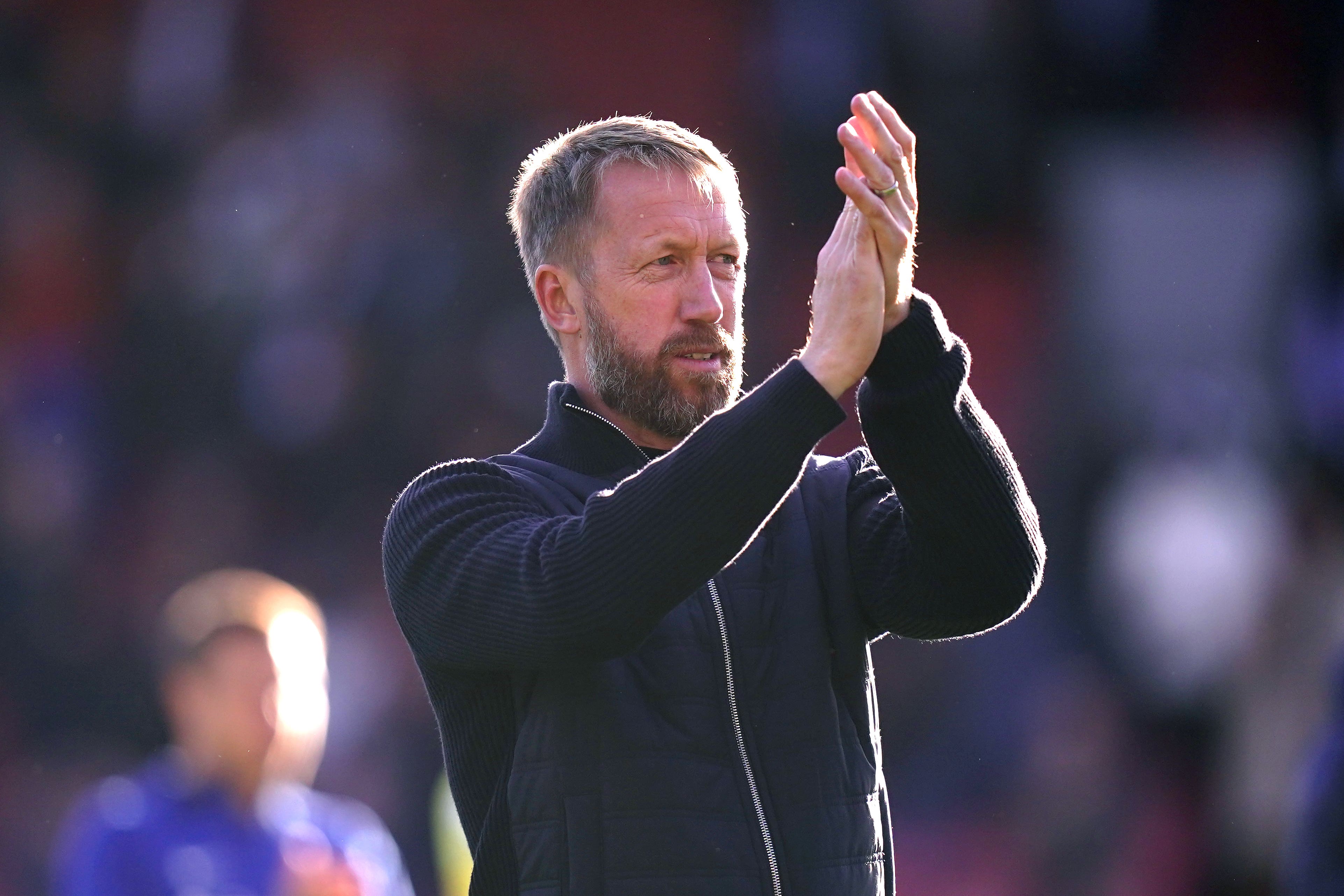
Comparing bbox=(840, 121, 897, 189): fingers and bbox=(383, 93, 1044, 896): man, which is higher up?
bbox=(840, 121, 897, 189): fingers

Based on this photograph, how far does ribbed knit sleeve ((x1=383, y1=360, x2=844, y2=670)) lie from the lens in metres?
1.78

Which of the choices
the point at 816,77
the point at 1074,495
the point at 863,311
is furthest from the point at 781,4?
the point at 863,311

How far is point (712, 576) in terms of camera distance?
1.84 meters

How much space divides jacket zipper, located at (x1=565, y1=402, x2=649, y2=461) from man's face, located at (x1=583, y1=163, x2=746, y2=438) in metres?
0.03

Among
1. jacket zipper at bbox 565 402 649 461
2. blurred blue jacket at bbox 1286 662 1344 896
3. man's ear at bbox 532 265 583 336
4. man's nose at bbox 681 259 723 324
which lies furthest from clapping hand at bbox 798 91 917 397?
blurred blue jacket at bbox 1286 662 1344 896

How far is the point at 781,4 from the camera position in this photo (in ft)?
30.0

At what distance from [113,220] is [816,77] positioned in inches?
146

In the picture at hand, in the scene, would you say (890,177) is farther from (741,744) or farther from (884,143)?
(741,744)

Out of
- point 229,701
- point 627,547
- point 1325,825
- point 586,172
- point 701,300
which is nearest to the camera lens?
point 627,547

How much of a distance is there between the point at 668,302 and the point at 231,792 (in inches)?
76.2

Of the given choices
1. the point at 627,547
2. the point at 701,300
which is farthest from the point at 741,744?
the point at 701,300

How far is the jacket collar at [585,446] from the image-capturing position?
7.24ft

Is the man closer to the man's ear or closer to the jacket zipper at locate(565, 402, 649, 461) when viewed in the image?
the jacket zipper at locate(565, 402, 649, 461)

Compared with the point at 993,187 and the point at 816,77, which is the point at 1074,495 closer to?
the point at 993,187
